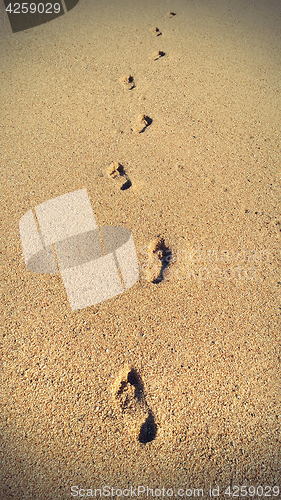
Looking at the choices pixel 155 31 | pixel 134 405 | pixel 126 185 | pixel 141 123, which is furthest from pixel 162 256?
pixel 155 31

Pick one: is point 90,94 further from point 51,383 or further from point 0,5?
point 51,383

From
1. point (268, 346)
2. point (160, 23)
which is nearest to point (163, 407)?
point (268, 346)

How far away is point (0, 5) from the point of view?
271cm

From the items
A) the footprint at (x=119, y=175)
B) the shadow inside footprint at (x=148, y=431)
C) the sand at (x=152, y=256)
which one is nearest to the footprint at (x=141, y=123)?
the sand at (x=152, y=256)

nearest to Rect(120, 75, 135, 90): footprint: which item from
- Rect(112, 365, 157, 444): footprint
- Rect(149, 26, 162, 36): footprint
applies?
Rect(149, 26, 162, 36): footprint

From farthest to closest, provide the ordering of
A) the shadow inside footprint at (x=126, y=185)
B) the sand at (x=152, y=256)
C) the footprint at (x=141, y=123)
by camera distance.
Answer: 1. the footprint at (x=141, y=123)
2. the shadow inside footprint at (x=126, y=185)
3. the sand at (x=152, y=256)

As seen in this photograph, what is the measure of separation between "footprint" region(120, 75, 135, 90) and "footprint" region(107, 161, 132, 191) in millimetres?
735

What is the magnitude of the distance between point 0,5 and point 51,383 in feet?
10.9

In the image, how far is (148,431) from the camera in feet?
4.52

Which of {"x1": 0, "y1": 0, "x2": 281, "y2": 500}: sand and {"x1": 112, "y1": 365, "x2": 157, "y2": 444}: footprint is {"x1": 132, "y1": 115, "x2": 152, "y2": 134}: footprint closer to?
{"x1": 0, "y1": 0, "x2": 281, "y2": 500}: sand

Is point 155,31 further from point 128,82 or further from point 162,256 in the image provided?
point 162,256

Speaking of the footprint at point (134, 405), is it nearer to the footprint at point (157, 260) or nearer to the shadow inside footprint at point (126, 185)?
the footprint at point (157, 260)

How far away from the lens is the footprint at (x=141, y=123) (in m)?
2.10

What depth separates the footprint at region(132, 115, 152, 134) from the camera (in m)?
2.10
